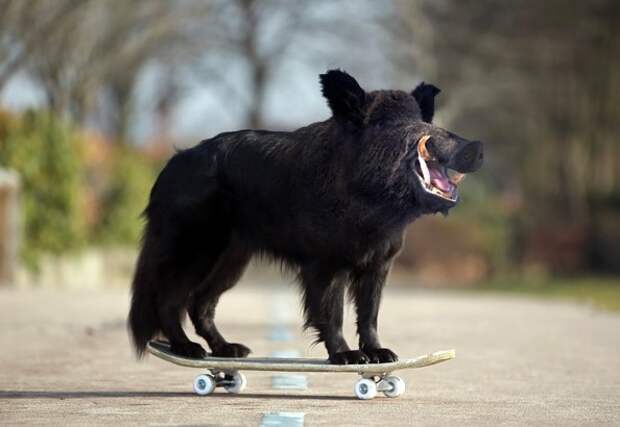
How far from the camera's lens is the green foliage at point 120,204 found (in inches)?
1265

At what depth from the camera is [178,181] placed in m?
9.38

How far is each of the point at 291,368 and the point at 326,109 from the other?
30.2 meters

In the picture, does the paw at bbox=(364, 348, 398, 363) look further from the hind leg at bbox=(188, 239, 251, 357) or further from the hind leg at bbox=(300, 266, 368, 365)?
the hind leg at bbox=(188, 239, 251, 357)

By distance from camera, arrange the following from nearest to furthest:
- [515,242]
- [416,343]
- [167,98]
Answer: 1. [416,343]
2. [515,242]
3. [167,98]

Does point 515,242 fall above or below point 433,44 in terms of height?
below

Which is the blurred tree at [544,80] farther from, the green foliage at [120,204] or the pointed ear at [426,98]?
the pointed ear at [426,98]

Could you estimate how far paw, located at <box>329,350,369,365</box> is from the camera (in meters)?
8.69

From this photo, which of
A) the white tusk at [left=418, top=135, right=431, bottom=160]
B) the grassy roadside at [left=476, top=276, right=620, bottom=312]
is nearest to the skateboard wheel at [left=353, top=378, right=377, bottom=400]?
the white tusk at [left=418, top=135, right=431, bottom=160]

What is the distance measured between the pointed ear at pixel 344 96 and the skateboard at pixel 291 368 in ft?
4.83

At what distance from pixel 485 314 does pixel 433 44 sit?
91.7ft

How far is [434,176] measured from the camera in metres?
8.45

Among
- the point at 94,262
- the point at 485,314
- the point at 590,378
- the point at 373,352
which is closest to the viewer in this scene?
the point at 373,352

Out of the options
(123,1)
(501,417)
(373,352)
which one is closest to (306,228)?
(373,352)

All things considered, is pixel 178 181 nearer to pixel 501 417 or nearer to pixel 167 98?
pixel 501 417
